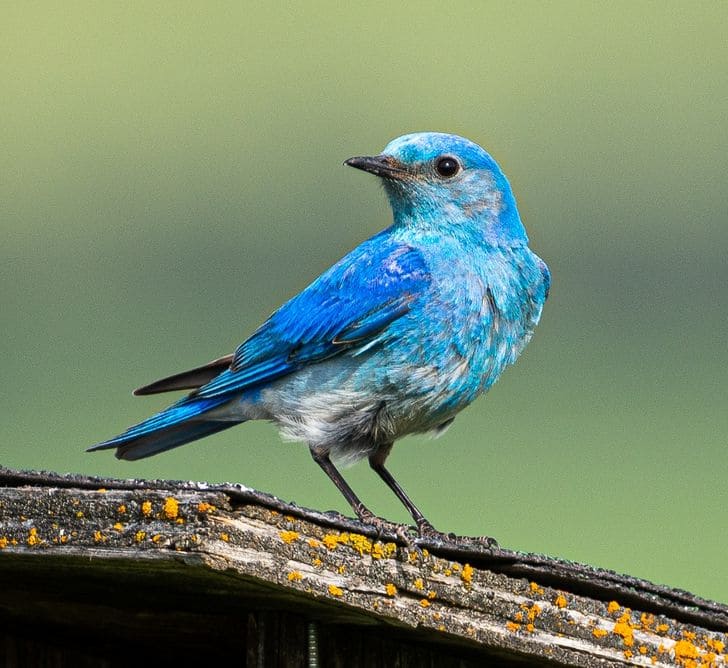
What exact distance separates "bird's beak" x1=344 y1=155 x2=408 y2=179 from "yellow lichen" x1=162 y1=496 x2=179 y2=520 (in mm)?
3400

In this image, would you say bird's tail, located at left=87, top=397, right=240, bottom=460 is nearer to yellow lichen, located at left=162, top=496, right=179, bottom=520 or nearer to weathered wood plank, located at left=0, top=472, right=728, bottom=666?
weathered wood plank, located at left=0, top=472, right=728, bottom=666

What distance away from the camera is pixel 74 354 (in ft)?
38.4

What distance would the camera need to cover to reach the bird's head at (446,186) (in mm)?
6883

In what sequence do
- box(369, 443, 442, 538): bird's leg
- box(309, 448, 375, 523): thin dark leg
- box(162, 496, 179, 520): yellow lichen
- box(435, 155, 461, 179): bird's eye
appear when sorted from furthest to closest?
box(435, 155, 461, 179): bird's eye
box(369, 443, 442, 538): bird's leg
box(309, 448, 375, 523): thin dark leg
box(162, 496, 179, 520): yellow lichen

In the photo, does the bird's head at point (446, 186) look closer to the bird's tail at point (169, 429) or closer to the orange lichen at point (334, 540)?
the bird's tail at point (169, 429)

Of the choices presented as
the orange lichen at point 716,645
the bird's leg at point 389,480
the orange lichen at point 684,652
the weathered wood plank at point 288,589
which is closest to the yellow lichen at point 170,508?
the weathered wood plank at point 288,589

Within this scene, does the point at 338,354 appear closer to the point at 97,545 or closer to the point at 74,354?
the point at 97,545

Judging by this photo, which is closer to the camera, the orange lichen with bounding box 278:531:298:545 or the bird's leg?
the orange lichen with bounding box 278:531:298:545

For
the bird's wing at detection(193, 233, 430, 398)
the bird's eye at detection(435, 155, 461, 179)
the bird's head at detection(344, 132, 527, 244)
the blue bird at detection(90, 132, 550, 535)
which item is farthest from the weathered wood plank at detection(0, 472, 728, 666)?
the bird's eye at detection(435, 155, 461, 179)

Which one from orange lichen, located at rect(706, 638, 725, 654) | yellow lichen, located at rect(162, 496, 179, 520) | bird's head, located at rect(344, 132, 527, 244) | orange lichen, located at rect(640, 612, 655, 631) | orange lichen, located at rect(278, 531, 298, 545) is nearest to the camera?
yellow lichen, located at rect(162, 496, 179, 520)

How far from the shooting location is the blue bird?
20.4 ft

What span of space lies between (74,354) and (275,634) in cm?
768

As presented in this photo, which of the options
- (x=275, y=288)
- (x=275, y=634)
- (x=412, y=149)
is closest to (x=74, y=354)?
(x=275, y=288)

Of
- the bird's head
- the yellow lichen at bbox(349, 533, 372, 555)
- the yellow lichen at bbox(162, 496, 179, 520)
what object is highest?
the bird's head
